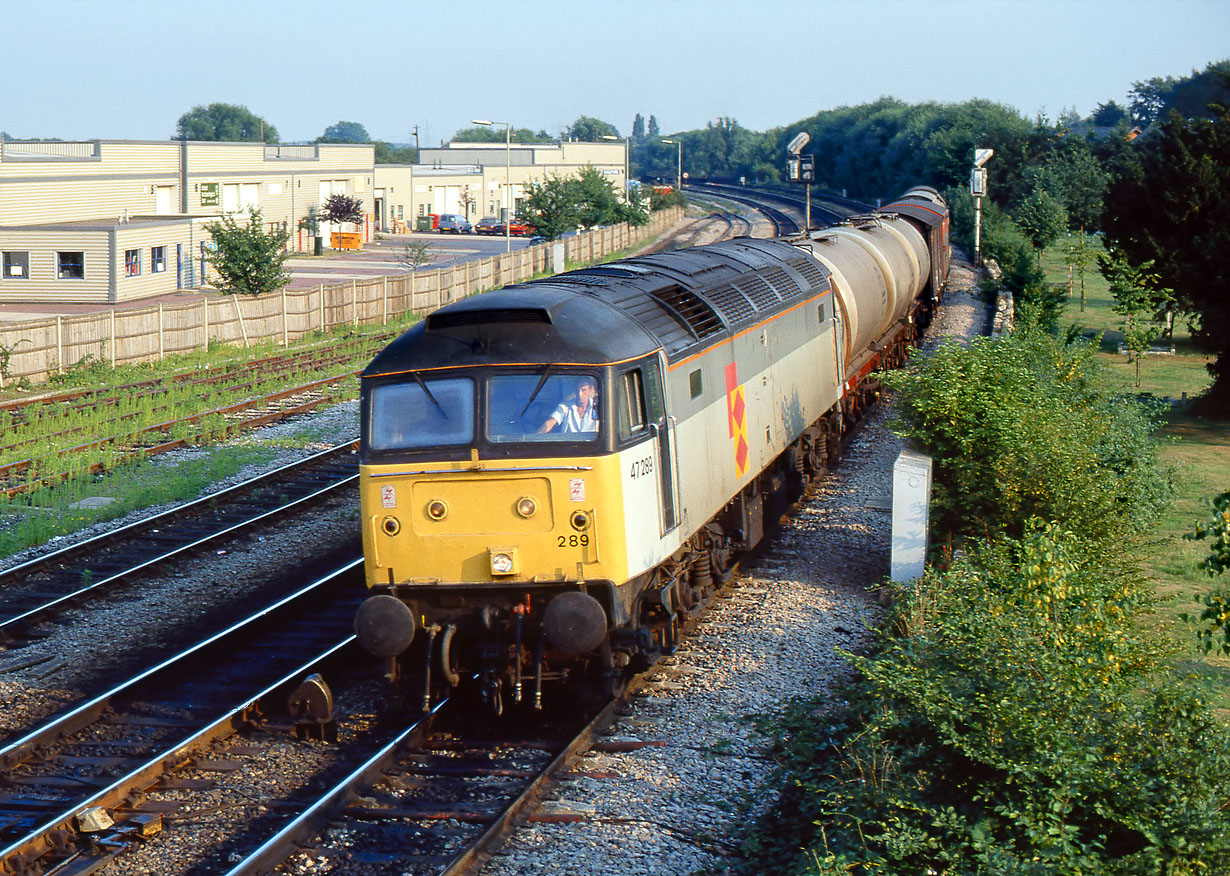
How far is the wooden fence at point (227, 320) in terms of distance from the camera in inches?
1168

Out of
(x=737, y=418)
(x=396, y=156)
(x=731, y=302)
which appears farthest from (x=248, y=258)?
(x=396, y=156)

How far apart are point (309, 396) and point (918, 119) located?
78.6 metres

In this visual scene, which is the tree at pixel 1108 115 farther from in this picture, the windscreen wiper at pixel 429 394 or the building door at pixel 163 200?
the windscreen wiper at pixel 429 394

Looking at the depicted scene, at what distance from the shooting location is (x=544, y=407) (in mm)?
10406

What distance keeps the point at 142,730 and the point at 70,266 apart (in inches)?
1641

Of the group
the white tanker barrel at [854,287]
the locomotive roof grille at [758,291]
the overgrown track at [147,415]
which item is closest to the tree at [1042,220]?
the overgrown track at [147,415]

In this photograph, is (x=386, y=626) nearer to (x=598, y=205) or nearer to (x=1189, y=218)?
(x=1189, y=218)

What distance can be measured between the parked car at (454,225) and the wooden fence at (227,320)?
36556 mm

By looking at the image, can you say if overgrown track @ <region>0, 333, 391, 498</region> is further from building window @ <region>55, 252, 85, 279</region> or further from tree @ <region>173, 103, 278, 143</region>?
tree @ <region>173, 103, 278, 143</region>

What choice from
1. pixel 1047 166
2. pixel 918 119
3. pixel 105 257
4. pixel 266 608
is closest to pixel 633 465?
pixel 266 608

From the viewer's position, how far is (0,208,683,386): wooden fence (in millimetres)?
29672

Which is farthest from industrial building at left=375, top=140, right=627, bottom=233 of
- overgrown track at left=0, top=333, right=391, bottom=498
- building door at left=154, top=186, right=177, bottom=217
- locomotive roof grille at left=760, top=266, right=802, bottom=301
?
locomotive roof grille at left=760, top=266, right=802, bottom=301

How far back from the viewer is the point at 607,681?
36.8 ft

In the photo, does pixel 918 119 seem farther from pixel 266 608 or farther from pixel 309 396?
pixel 266 608
